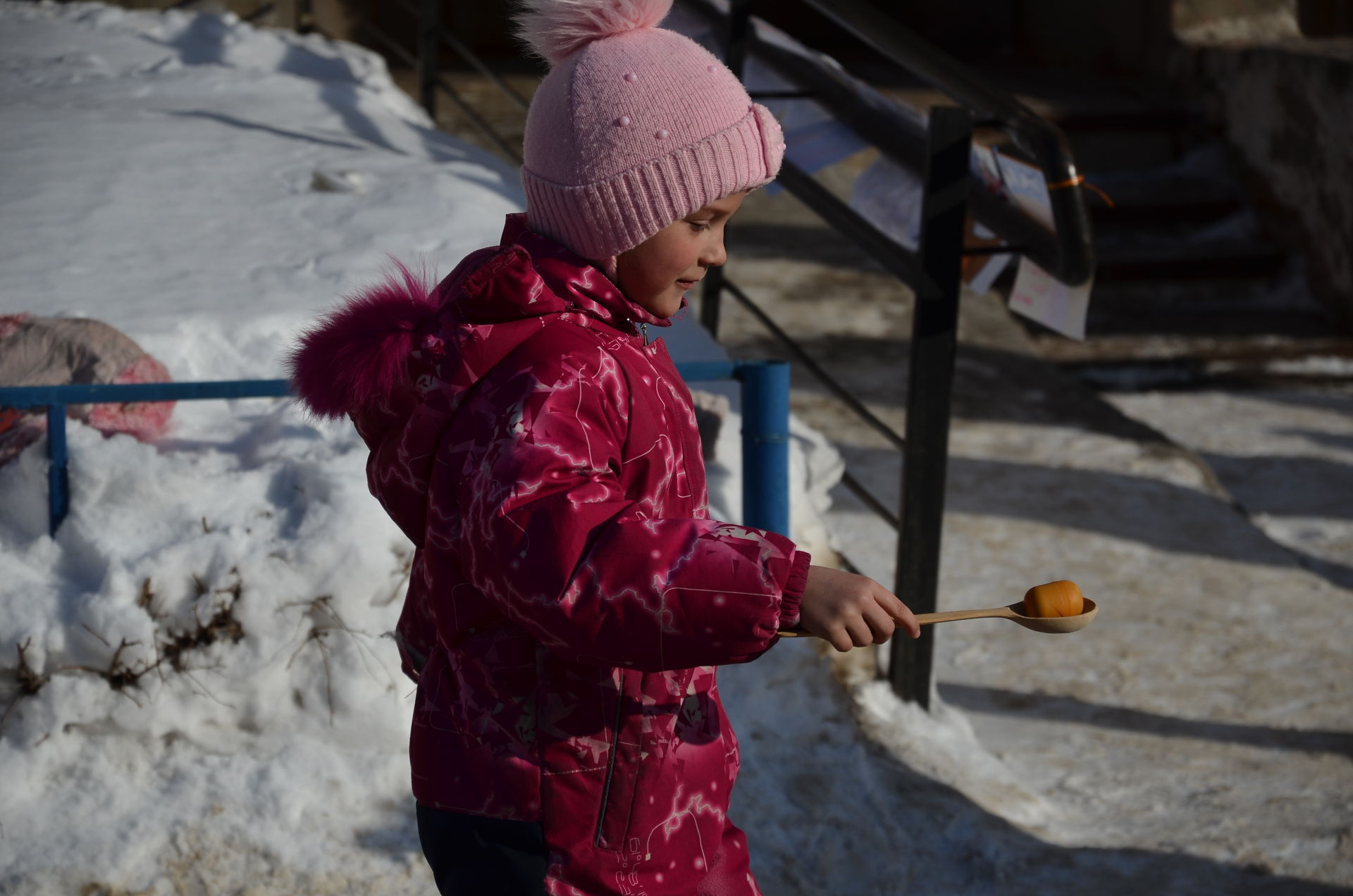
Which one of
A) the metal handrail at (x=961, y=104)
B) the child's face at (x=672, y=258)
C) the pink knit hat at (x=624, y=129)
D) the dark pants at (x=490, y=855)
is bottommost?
the dark pants at (x=490, y=855)

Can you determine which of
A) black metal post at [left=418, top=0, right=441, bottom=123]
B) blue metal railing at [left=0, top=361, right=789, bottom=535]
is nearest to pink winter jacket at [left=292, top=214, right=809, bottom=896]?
blue metal railing at [left=0, top=361, right=789, bottom=535]

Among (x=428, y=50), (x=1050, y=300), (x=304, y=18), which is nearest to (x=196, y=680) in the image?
(x=1050, y=300)

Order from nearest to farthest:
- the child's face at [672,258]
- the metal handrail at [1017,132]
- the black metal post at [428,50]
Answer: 1. the child's face at [672,258]
2. the metal handrail at [1017,132]
3. the black metal post at [428,50]

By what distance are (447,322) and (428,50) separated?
4.58 meters

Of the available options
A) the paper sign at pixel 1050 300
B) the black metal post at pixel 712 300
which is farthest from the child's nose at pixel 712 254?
the black metal post at pixel 712 300

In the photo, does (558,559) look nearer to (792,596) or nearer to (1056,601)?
(792,596)

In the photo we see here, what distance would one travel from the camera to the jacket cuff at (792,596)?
1324mm

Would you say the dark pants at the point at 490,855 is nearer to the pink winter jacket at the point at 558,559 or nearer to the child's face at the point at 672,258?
the pink winter jacket at the point at 558,559

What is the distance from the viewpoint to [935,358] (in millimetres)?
3059

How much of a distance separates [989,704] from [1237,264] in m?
4.63

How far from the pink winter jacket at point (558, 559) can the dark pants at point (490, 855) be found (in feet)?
0.06

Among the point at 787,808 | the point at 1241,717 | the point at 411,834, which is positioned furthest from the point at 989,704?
the point at 411,834

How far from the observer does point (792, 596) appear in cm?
132

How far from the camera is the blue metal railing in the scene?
8.16 feet
